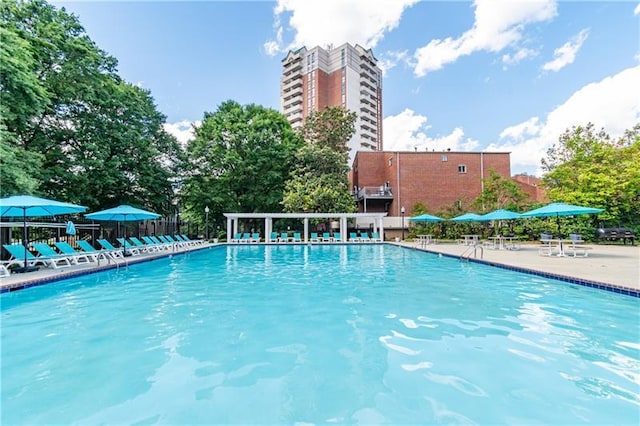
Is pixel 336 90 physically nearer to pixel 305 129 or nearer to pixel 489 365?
pixel 305 129

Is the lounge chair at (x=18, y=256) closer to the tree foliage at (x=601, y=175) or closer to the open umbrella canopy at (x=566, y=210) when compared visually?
the open umbrella canopy at (x=566, y=210)

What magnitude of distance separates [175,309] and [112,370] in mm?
2296

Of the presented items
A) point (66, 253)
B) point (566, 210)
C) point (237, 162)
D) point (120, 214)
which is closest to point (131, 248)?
point (120, 214)

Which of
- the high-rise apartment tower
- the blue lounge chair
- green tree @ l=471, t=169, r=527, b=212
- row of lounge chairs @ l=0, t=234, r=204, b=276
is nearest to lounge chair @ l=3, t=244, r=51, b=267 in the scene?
row of lounge chairs @ l=0, t=234, r=204, b=276

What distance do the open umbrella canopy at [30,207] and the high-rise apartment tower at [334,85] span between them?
51.2 m

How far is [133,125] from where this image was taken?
61.3ft

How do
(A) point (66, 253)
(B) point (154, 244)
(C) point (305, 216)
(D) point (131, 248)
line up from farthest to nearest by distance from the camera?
(C) point (305, 216) < (B) point (154, 244) < (D) point (131, 248) < (A) point (66, 253)

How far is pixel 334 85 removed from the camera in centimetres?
5978

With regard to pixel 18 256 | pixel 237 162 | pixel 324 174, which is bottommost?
pixel 18 256

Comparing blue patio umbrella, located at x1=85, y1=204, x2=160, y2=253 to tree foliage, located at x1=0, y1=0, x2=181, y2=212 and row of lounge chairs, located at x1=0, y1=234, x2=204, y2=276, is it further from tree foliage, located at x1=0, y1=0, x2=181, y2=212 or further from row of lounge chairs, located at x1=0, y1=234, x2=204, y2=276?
tree foliage, located at x1=0, y1=0, x2=181, y2=212

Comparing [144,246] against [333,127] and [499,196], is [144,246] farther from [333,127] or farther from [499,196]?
[499,196]

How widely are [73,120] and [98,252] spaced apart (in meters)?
9.49

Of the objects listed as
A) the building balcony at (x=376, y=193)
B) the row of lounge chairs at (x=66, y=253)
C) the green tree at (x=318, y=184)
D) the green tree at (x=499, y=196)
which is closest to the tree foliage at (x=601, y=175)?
the green tree at (x=499, y=196)

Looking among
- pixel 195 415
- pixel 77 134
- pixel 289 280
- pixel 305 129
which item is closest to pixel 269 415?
pixel 195 415
